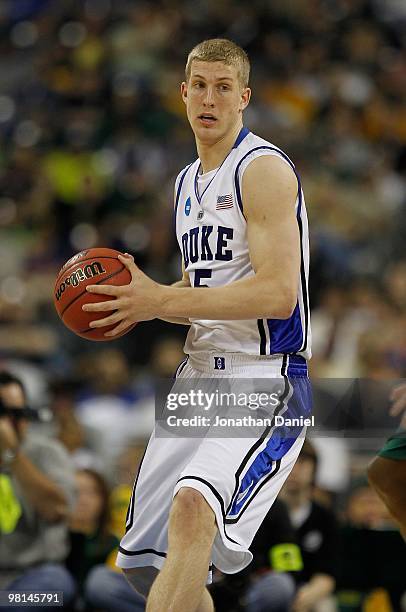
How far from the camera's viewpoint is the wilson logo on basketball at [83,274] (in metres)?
4.21

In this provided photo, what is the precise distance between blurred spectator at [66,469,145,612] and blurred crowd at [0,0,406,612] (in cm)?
3

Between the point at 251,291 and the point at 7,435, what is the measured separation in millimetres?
2118

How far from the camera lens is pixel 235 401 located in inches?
168

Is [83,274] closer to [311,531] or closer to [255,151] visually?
[255,151]

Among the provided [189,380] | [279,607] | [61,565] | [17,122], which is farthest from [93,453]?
[17,122]

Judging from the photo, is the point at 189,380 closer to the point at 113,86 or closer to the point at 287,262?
the point at 287,262

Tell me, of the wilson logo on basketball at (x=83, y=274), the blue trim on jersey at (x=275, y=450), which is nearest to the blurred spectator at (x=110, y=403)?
the blue trim on jersey at (x=275, y=450)

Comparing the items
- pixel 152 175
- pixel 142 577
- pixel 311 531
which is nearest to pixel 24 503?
pixel 142 577

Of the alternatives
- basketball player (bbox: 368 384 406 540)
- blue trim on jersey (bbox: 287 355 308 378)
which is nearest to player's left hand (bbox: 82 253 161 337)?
blue trim on jersey (bbox: 287 355 308 378)

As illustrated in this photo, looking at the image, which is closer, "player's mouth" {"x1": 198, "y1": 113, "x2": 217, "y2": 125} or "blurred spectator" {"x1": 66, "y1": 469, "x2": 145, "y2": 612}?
"player's mouth" {"x1": 198, "y1": 113, "x2": 217, "y2": 125}

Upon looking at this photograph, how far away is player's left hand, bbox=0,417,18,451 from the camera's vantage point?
222 inches

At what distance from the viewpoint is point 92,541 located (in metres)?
5.84

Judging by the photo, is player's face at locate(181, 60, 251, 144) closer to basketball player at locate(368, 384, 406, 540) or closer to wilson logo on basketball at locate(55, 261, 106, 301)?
wilson logo on basketball at locate(55, 261, 106, 301)

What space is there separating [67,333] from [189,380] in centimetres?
496
